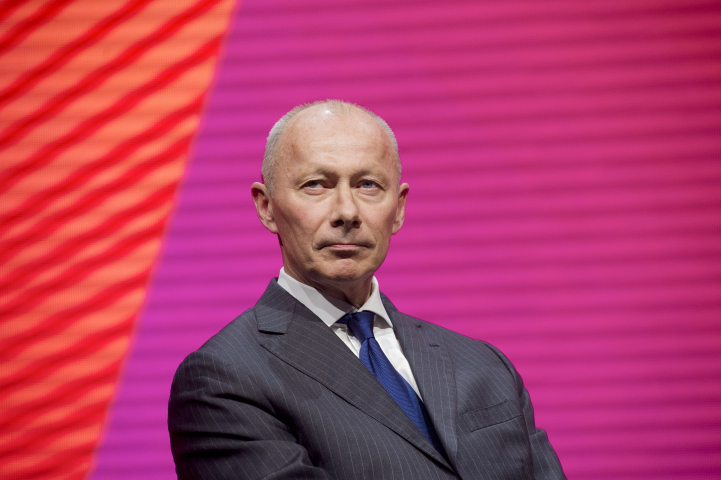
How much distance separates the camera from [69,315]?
281 centimetres

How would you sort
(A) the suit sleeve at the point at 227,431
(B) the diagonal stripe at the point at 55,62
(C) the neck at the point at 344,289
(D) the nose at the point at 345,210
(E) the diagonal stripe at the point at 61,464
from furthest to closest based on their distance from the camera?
(B) the diagonal stripe at the point at 55,62 < (E) the diagonal stripe at the point at 61,464 < (C) the neck at the point at 344,289 < (D) the nose at the point at 345,210 < (A) the suit sleeve at the point at 227,431

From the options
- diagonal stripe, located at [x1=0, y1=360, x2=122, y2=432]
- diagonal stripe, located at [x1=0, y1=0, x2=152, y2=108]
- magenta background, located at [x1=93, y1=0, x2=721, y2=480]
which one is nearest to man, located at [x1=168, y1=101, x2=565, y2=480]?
magenta background, located at [x1=93, y1=0, x2=721, y2=480]

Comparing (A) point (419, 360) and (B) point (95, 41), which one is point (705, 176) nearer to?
(A) point (419, 360)

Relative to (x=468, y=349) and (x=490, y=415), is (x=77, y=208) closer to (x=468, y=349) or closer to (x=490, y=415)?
(x=468, y=349)

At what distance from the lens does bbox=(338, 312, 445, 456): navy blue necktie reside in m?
1.79

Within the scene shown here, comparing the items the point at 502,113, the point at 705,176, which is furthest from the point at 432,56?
the point at 705,176

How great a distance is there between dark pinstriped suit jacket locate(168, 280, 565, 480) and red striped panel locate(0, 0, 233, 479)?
1.16 m

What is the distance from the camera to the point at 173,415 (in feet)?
5.58

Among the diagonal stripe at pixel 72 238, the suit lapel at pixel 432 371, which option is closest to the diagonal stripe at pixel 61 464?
the diagonal stripe at pixel 72 238

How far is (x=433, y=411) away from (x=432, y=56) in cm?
170

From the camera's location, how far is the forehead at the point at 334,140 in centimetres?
185

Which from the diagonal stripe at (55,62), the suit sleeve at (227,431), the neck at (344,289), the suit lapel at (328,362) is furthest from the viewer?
the diagonal stripe at (55,62)

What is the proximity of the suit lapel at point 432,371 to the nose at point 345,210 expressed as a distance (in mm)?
404

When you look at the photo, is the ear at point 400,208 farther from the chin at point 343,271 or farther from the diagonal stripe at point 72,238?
the diagonal stripe at point 72,238
